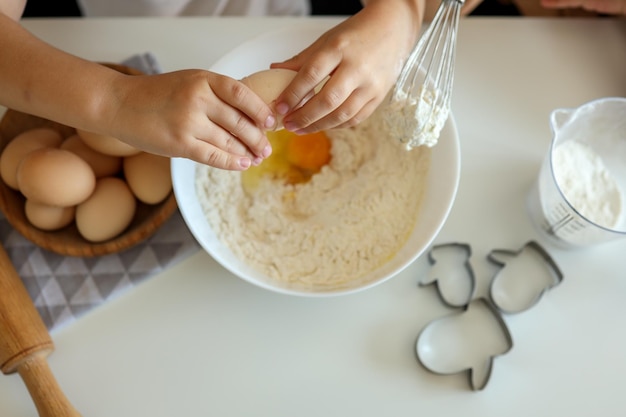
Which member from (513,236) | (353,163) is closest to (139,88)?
(353,163)

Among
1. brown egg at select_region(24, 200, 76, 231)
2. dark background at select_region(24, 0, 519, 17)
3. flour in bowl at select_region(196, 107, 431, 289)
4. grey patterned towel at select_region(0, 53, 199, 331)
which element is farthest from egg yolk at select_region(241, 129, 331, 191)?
dark background at select_region(24, 0, 519, 17)

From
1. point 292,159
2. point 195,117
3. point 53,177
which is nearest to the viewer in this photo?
point 195,117

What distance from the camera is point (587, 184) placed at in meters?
0.75

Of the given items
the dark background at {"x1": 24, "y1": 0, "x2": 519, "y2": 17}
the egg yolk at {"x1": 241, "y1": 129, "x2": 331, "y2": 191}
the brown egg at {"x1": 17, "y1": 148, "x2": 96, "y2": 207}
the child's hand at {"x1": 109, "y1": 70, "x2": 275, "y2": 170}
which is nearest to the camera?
the child's hand at {"x1": 109, "y1": 70, "x2": 275, "y2": 170}

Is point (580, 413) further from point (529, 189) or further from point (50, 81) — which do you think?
point (50, 81)

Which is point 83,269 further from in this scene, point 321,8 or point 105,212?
point 321,8

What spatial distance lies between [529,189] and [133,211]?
1.84 ft

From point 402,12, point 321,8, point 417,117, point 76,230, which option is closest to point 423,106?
point 417,117

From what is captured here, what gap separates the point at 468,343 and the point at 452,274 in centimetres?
9

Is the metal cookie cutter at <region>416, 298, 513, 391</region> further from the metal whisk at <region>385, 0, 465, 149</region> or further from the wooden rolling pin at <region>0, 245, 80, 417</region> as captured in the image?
the wooden rolling pin at <region>0, 245, 80, 417</region>

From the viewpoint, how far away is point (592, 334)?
74 cm

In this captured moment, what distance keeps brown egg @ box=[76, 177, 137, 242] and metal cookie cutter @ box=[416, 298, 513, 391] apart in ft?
1.38

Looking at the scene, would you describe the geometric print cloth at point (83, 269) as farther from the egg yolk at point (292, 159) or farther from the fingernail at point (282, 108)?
the fingernail at point (282, 108)

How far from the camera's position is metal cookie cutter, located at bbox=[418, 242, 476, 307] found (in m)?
0.75
